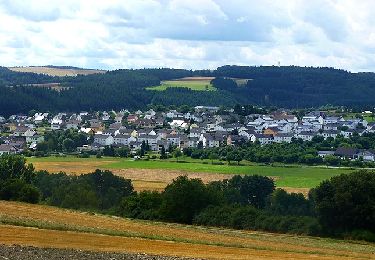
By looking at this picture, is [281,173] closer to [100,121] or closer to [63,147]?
[63,147]

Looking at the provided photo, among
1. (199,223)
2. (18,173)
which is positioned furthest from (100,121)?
(199,223)

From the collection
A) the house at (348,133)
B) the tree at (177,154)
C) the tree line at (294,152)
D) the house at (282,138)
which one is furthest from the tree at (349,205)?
the house at (348,133)

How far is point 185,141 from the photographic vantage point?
365 ft

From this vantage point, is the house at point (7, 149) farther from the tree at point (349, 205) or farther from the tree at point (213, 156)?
the tree at point (349, 205)

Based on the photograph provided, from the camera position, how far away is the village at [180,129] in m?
107

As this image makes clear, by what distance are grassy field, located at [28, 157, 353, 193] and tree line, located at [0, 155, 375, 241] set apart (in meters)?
12.5

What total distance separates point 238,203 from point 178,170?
32.8 meters

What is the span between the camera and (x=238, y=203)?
4209 cm

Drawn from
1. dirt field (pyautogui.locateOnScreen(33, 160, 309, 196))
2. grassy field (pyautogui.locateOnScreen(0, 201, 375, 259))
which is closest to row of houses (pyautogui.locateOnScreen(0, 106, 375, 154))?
dirt field (pyautogui.locateOnScreen(33, 160, 309, 196))

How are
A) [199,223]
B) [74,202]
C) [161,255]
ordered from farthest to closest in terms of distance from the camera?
[74,202] < [199,223] < [161,255]

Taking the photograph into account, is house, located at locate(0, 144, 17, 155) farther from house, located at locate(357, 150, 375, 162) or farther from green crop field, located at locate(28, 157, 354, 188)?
house, located at locate(357, 150, 375, 162)

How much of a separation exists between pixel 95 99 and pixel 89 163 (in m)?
94.5

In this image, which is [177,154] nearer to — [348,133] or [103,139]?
[103,139]

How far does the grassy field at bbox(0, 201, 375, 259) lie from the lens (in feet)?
72.6
